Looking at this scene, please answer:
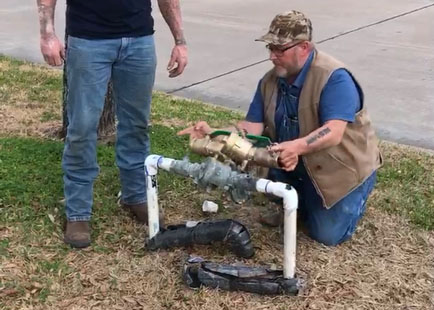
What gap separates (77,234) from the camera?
3.57 metres

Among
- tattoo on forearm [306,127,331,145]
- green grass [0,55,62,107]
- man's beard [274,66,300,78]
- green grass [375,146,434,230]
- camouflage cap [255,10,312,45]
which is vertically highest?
camouflage cap [255,10,312,45]

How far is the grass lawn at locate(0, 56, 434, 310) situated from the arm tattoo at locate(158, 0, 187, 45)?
92 cm

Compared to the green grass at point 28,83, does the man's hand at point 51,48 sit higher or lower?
higher

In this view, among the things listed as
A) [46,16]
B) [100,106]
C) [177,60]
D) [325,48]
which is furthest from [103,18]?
[325,48]

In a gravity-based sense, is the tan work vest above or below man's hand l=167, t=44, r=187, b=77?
below

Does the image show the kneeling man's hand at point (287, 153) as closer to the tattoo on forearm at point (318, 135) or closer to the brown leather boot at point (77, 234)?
the tattoo on forearm at point (318, 135)

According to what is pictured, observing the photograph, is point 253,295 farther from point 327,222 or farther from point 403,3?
point 403,3

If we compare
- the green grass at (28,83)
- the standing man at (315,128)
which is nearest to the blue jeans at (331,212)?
the standing man at (315,128)

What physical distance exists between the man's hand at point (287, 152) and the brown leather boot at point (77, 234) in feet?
3.56

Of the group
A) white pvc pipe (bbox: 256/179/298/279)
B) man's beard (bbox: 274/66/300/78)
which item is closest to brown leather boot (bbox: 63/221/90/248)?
white pvc pipe (bbox: 256/179/298/279)

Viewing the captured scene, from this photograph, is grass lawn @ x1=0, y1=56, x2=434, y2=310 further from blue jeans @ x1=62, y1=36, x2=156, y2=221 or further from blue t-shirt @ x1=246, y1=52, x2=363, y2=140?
blue t-shirt @ x1=246, y1=52, x2=363, y2=140

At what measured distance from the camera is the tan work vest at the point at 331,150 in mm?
3342

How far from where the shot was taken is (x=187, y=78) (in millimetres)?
7004

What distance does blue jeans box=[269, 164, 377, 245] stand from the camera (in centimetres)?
358
